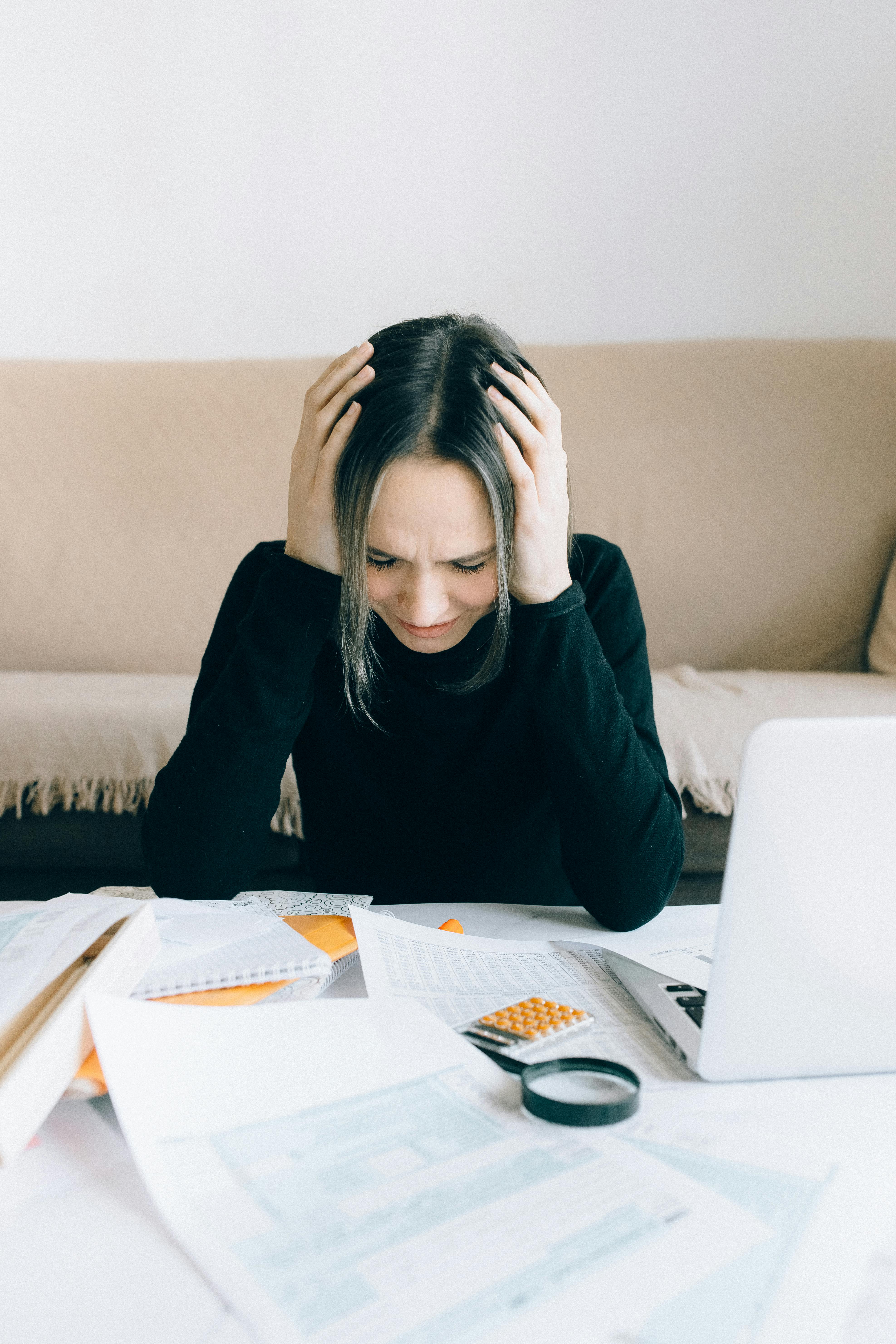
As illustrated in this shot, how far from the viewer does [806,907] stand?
0.46 meters

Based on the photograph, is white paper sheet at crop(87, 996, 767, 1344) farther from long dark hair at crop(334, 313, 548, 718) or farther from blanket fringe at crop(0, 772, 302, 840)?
blanket fringe at crop(0, 772, 302, 840)

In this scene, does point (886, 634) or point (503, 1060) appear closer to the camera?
point (503, 1060)

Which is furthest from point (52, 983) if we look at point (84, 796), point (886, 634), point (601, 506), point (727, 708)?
point (886, 634)

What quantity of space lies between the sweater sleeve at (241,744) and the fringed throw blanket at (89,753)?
1.86ft

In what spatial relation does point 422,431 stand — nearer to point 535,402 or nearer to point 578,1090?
point 535,402

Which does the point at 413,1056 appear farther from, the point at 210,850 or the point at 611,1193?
the point at 210,850

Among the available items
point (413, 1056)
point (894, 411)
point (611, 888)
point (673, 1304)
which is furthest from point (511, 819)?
point (894, 411)

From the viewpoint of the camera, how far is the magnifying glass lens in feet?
1.51

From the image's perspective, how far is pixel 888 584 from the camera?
202cm

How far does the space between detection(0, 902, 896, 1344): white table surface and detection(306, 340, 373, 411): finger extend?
60 cm

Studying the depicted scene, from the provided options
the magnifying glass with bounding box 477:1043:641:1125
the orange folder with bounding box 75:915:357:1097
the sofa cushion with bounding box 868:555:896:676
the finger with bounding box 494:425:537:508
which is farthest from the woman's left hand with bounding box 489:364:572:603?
the sofa cushion with bounding box 868:555:896:676

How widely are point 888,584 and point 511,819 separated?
1340mm

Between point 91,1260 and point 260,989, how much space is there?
0.66ft

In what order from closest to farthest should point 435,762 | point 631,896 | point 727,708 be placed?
1. point 631,896
2. point 435,762
3. point 727,708
